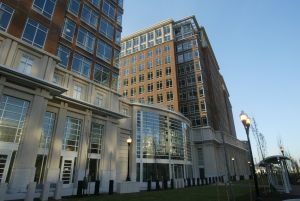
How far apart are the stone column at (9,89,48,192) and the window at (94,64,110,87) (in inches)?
399

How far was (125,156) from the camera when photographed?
35875 millimetres

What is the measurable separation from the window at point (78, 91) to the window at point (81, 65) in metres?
1.92

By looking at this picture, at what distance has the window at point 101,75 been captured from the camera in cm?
3142

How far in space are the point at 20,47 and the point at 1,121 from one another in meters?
7.33

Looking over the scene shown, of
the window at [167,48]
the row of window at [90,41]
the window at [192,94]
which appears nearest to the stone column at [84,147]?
the row of window at [90,41]

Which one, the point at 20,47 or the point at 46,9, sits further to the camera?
the point at 46,9

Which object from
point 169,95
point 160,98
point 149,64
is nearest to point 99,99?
point 160,98

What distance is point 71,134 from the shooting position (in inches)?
1032

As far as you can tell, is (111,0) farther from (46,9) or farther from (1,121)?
(1,121)

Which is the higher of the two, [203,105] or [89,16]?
[89,16]

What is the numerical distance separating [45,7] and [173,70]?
41789 millimetres

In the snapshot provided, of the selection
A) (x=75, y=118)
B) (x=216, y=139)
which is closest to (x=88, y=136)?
(x=75, y=118)

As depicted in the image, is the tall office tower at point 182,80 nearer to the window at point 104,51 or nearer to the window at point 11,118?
the window at point 104,51

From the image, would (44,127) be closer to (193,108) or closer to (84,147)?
(84,147)
